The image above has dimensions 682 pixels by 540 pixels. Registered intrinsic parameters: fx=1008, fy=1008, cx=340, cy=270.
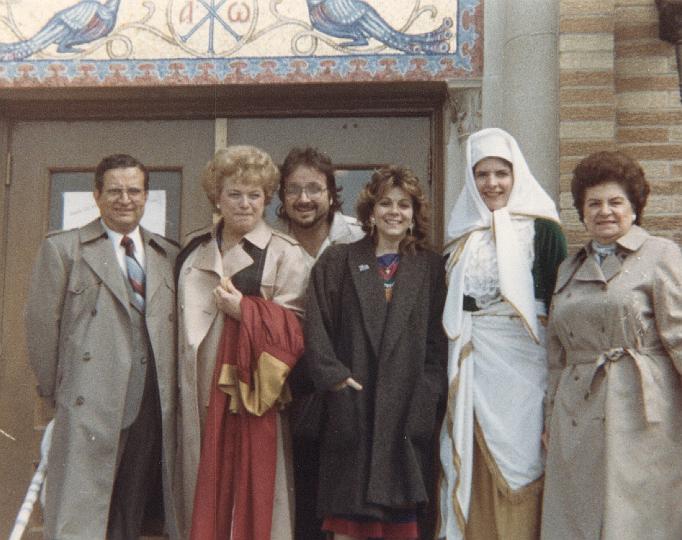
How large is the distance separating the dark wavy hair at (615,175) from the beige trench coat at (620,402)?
0.41 ft

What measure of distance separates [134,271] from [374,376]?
3.47 feet

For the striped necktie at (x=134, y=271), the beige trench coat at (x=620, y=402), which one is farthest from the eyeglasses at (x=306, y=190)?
the beige trench coat at (x=620, y=402)

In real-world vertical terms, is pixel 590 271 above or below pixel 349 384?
above

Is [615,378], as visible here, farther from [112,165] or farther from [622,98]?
[112,165]

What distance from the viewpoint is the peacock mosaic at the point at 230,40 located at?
4797mm

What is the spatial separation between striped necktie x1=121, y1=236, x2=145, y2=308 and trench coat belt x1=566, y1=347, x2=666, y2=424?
1632 mm

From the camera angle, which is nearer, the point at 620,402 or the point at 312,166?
the point at 620,402

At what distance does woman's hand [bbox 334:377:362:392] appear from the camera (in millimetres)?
3516

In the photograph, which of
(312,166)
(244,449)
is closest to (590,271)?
(312,166)

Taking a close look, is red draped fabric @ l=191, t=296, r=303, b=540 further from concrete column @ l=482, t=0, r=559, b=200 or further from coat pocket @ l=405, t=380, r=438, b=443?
concrete column @ l=482, t=0, r=559, b=200

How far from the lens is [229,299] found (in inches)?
146

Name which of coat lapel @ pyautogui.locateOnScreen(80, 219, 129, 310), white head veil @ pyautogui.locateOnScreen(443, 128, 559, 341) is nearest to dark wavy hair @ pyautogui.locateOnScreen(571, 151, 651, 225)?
white head veil @ pyautogui.locateOnScreen(443, 128, 559, 341)

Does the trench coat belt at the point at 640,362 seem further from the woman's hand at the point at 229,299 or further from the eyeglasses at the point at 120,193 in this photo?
the eyeglasses at the point at 120,193

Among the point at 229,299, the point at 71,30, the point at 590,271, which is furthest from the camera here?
the point at 71,30
